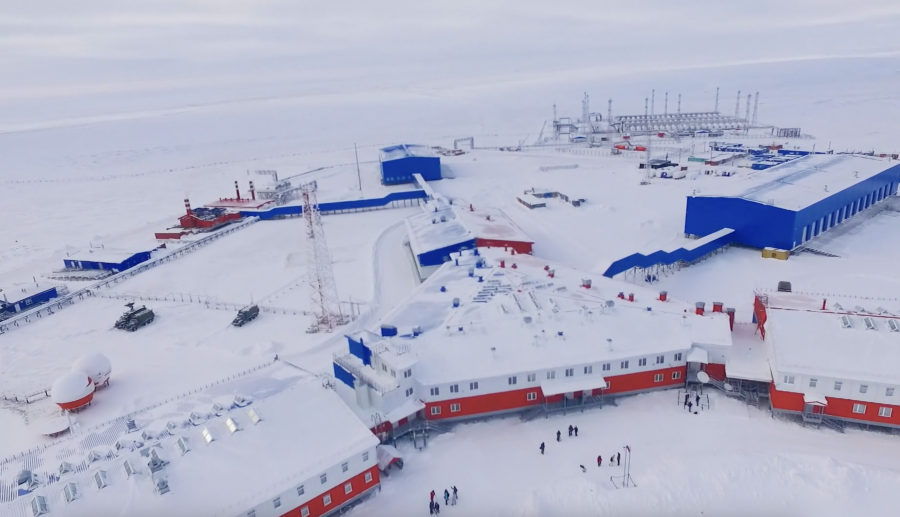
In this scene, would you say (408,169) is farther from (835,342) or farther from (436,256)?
(835,342)

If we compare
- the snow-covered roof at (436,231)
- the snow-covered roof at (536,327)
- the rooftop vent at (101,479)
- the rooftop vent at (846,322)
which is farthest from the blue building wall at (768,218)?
the rooftop vent at (101,479)

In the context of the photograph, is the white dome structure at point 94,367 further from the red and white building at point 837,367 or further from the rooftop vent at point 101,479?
the red and white building at point 837,367

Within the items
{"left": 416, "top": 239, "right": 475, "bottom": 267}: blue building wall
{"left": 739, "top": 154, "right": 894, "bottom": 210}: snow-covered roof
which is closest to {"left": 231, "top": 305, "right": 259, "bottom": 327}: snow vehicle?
{"left": 416, "top": 239, "right": 475, "bottom": 267}: blue building wall

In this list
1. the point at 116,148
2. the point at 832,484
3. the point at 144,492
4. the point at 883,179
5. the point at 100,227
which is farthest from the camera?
the point at 116,148

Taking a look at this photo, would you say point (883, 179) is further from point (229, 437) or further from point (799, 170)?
point (229, 437)

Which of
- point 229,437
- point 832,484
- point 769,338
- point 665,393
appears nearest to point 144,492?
point 229,437

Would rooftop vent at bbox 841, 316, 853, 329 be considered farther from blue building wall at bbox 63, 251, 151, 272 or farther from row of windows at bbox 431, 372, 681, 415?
blue building wall at bbox 63, 251, 151, 272
